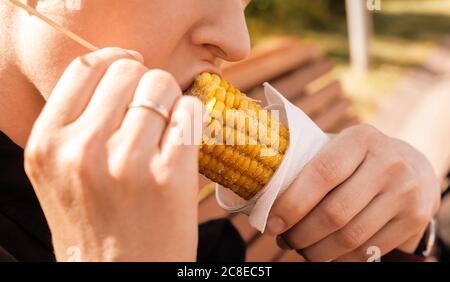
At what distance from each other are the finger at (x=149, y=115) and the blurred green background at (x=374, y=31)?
5.92 m

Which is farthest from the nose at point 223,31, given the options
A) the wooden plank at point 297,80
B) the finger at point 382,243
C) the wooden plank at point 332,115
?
the wooden plank at point 332,115

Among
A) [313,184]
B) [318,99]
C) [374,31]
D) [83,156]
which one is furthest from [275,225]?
[374,31]

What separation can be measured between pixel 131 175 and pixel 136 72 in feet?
0.80

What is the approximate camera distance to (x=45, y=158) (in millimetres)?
1100

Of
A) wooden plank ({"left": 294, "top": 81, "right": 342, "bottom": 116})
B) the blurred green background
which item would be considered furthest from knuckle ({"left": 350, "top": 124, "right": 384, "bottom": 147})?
the blurred green background

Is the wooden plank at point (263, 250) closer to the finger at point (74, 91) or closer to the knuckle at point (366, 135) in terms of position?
the knuckle at point (366, 135)

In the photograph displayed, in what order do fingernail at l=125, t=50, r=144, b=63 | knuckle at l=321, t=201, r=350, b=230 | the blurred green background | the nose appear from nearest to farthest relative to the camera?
fingernail at l=125, t=50, r=144, b=63 < the nose < knuckle at l=321, t=201, r=350, b=230 < the blurred green background

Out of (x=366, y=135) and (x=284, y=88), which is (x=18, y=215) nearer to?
(x=366, y=135)

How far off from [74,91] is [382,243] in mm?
1102

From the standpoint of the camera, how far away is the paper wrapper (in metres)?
1.50

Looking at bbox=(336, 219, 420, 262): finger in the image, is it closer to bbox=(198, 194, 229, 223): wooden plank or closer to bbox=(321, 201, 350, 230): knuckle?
bbox=(321, 201, 350, 230): knuckle

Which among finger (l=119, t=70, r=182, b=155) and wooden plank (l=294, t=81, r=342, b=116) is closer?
finger (l=119, t=70, r=182, b=155)

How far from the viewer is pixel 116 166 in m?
1.06
